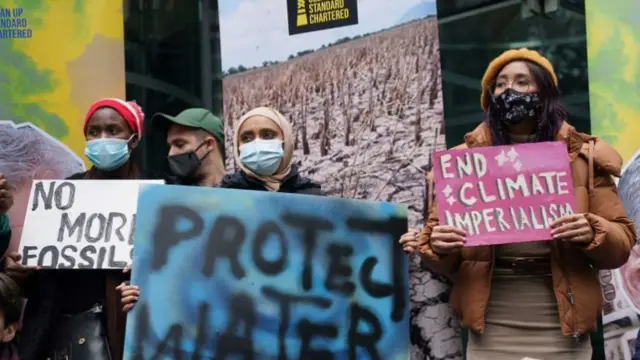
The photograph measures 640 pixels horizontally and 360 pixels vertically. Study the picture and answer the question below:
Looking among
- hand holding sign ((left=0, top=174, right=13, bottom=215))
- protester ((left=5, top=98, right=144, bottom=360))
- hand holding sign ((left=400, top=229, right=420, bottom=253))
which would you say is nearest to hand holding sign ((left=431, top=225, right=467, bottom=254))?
hand holding sign ((left=400, top=229, right=420, bottom=253))

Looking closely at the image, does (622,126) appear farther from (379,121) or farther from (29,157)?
(29,157)

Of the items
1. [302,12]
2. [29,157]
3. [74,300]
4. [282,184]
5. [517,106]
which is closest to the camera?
[517,106]

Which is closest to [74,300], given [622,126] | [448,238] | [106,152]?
[106,152]

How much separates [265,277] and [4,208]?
1.25m

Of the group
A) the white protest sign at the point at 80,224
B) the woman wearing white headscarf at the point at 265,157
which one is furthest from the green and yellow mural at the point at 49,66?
the woman wearing white headscarf at the point at 265,157

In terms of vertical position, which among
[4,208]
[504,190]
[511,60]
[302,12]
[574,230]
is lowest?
[574,230]

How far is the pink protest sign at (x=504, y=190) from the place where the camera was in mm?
3443

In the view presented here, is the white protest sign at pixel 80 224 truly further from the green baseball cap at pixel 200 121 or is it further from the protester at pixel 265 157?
the green baseball cap at pixel 200 121

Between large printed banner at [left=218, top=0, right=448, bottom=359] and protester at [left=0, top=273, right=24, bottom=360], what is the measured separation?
5.36ft

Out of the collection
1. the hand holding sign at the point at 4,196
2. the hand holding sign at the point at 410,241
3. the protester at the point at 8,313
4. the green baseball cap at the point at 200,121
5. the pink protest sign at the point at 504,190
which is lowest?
the protester at the point at 8,313

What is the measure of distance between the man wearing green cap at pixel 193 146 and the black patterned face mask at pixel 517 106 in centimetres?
161

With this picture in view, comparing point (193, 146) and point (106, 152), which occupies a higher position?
point (193, 146)

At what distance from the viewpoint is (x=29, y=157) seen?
5207mm

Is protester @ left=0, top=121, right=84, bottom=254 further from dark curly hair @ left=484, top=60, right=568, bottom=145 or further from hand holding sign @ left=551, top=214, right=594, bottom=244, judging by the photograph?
hand holding sign @ left=551, top=214, right=594, bottom=244
